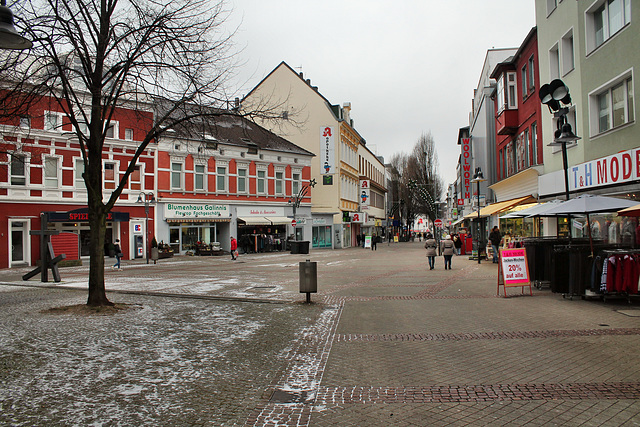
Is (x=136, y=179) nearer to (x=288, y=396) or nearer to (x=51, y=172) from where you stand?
(x=51, y=172)

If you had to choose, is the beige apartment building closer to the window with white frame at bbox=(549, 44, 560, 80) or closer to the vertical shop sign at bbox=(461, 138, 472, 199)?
the vertical shop sign at bbox=(461, 138, 472, 199)

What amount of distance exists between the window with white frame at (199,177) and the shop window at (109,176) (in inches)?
261

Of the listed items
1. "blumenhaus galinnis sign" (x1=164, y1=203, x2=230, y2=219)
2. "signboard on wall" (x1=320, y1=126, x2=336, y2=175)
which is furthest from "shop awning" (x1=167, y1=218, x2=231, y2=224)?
"signboard on wall" (x1=320, y1=126, x2=336, y2=175)

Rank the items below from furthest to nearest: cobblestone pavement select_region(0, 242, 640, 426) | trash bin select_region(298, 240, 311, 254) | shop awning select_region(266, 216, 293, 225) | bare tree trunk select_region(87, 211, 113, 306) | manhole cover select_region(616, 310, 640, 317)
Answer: shop awning select_region(266, 216, 293, 225), trash bin select_region(298, 240, 311, 254), bare tree trunk select_region(87, 211, 113, 306), manhole cover select_region(616, 310, 640, 317), cobblestone pavement select_region(0, 242, 640, 426)

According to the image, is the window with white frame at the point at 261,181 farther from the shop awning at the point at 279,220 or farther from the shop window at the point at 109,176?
the shop window at the point at 109,176

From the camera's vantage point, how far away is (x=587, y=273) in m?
11.3

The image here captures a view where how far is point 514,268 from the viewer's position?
12.9 meters

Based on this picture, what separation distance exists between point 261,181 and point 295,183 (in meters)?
3.85

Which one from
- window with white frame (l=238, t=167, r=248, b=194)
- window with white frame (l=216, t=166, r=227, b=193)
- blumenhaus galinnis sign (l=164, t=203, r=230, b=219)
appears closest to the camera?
blumenhaus galinnis sign (l=164, t=203, r=230, b=219)

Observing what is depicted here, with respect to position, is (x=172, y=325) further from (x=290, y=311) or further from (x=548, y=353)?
(x=548, y=353)

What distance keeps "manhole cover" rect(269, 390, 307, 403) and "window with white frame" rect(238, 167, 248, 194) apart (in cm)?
3665

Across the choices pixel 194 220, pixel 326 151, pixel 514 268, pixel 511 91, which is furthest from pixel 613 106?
pixel 326 151

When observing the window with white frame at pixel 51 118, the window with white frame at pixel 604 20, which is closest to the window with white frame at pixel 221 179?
the window with white frame at pixel 51 118

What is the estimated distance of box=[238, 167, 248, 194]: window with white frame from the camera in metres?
41.4
